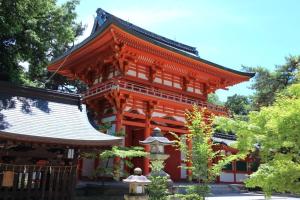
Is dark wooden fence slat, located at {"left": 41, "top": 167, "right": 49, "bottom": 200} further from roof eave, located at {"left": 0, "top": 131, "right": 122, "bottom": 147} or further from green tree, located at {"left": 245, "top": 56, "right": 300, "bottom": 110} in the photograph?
green tree, located at {"left": 245, "top": 56, "right": 300, "bottom": 110}

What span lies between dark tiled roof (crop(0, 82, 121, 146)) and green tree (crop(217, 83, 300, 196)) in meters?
3.81

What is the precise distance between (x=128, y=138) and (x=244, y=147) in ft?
43.9

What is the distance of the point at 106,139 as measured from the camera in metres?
9.88

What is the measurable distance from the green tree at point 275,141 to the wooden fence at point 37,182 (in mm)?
5098

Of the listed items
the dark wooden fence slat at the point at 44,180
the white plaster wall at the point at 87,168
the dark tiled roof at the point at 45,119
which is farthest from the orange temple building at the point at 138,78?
the dark wooden fence slat at the point at 44,180

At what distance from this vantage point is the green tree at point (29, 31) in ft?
48.0

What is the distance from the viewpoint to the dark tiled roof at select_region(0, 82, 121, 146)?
930 centimetres

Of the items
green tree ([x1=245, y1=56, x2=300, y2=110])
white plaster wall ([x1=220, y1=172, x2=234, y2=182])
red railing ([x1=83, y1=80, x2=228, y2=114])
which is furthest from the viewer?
green tree ([x1=245, y1=56, x2=300, y2=110])

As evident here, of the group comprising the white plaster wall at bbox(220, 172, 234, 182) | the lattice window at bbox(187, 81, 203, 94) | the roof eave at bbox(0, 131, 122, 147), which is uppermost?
the lattice window at bbox(187, 81, 203, 94)

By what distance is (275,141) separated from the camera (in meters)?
7.52

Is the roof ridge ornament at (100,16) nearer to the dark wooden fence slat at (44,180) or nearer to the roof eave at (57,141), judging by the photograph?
the roof eave at (57,141)

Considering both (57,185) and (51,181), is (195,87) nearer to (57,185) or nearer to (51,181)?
(57,185)

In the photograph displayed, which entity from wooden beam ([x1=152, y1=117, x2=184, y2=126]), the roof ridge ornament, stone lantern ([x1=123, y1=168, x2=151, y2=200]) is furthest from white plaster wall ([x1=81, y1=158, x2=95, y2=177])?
stone lantern ([x1=123, y1=168, x2=151, y2=200])

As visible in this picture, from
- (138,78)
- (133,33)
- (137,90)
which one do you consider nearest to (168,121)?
(137,90)
